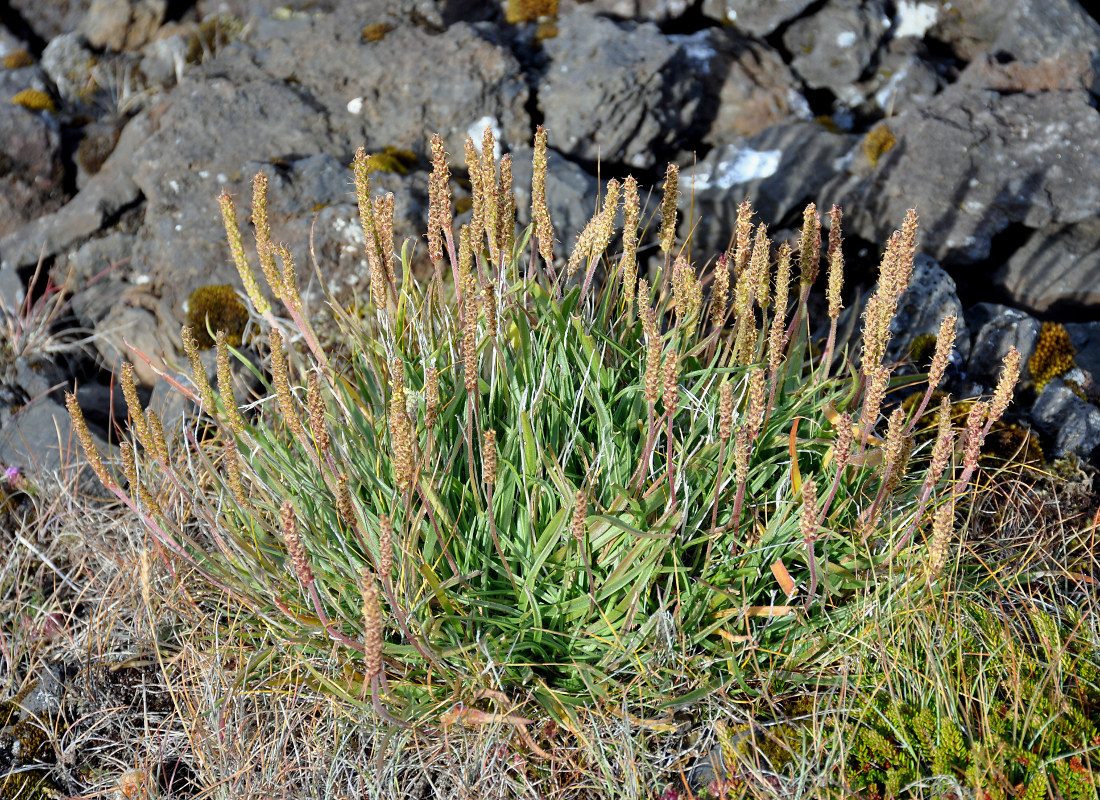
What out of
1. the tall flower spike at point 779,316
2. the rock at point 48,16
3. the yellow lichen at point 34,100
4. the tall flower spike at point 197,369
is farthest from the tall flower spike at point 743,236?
the rock at point 48,16

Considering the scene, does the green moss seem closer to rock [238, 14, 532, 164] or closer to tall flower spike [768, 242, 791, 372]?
rock [238, 14, 532, 164]

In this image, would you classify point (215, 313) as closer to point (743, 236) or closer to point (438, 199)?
point (438, 199)

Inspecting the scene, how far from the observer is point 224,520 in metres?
2.93

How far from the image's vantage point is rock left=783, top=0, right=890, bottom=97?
5.76 meters

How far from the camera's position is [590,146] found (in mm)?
5090

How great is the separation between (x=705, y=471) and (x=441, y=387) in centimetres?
99

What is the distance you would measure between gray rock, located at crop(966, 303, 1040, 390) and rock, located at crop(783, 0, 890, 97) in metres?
2.40

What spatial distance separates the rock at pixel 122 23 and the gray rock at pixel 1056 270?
6.58 metres

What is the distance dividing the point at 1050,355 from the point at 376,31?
14.7 feet

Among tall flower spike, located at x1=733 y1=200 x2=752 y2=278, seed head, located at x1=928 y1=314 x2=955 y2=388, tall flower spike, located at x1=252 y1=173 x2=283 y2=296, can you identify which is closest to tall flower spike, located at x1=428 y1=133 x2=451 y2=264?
tall flower spike, located at x1=252 y1=173 x2=283 y2=296

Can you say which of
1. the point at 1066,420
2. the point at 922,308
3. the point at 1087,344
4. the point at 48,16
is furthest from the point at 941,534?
the point at 48,16

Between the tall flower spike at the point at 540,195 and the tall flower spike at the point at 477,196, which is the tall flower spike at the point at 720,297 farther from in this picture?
the tall flower spike at the point at 477,196

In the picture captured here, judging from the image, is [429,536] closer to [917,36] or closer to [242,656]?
[242,656]

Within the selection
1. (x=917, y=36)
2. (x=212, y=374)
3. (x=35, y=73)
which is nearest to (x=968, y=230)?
(x=917, y=36)
